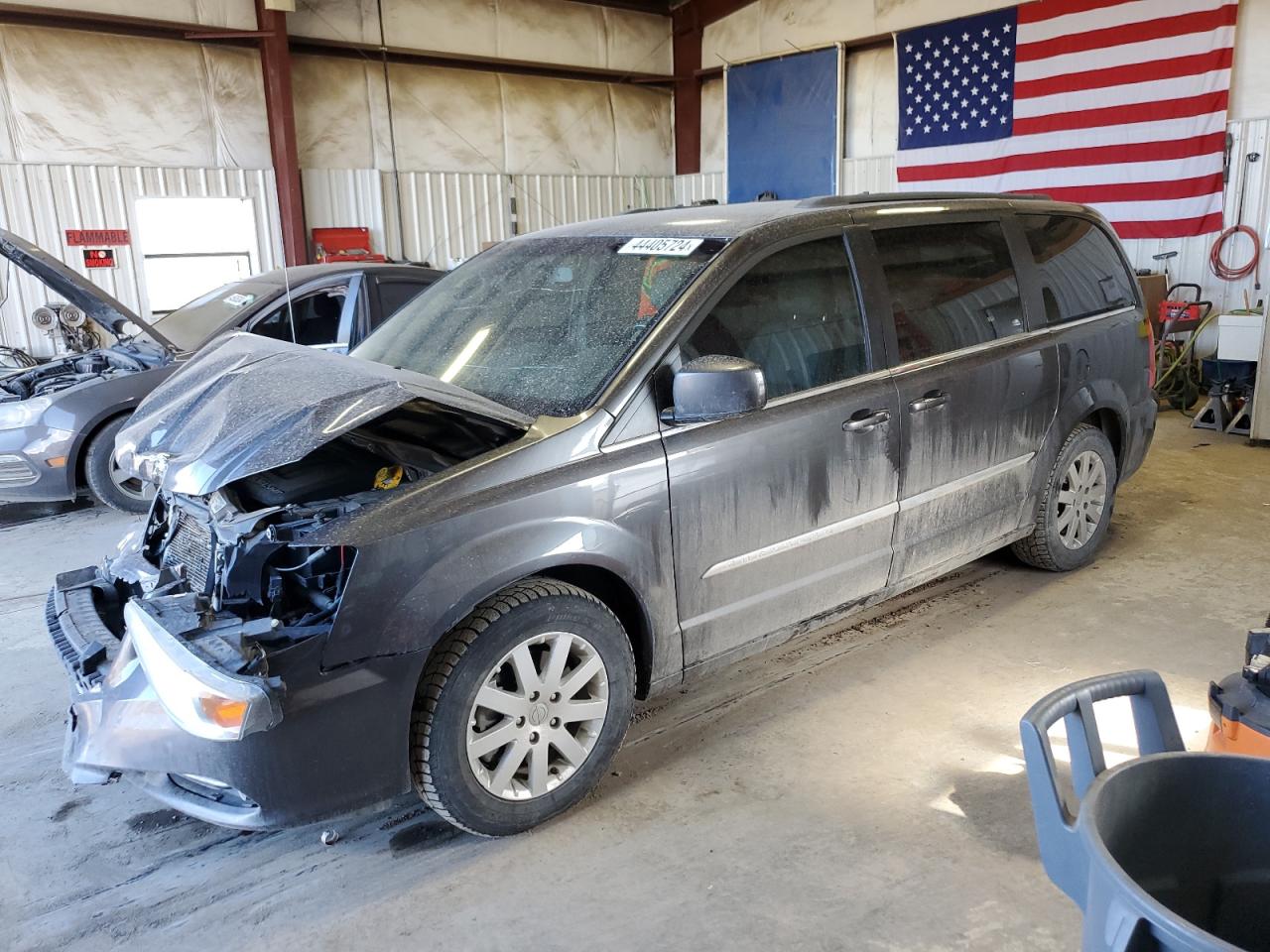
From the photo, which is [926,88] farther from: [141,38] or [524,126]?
[141,38]

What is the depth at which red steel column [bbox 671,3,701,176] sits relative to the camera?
1416 centimetres

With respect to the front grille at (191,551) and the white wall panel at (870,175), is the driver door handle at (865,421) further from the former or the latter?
the white wall panel at (870,175)

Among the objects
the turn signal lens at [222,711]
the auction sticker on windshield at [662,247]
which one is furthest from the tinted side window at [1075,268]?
the turn signal lens at [222,711]

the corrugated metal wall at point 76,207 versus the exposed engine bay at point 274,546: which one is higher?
the corrugated metal wall at point 76,207

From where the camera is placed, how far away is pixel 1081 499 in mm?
4230

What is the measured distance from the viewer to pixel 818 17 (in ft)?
40.8

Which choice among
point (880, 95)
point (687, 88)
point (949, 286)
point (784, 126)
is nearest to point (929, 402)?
point (949, 286)

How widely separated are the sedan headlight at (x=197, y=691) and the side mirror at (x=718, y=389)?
1279 millimetres

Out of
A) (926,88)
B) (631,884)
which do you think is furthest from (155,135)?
(631,884)

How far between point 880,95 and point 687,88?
3523 millimetres

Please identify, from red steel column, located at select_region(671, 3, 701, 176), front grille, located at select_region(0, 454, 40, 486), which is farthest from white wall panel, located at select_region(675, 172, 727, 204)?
front grille, located at select_region(0, 454, 40, 486)

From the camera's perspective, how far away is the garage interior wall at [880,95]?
8.92 m

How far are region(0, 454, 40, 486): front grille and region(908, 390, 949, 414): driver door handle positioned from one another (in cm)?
514

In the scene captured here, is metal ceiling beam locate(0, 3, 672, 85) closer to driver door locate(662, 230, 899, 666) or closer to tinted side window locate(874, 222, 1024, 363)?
tinted side window locate(874, 222, 1024, 363)
